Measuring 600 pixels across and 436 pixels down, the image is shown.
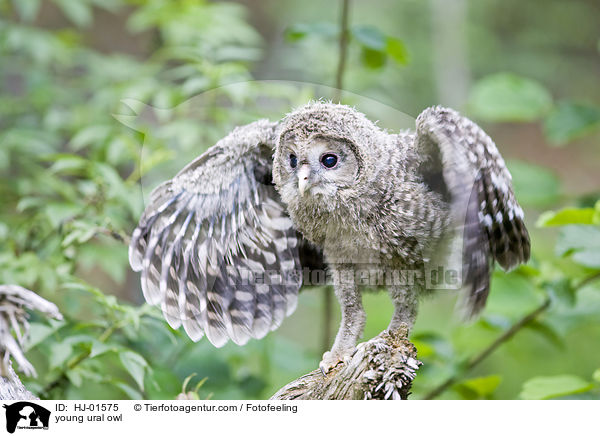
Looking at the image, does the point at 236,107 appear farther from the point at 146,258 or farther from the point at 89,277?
the point at 89,277

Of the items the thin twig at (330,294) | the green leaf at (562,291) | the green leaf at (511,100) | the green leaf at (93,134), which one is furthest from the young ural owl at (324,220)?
the green leaf at (511,100)

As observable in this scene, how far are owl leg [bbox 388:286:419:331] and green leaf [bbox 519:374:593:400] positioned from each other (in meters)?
0.56

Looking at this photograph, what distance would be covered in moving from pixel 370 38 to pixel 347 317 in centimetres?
104

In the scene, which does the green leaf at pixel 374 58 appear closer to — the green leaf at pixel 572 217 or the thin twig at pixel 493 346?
the green leaf at pixel 572 217

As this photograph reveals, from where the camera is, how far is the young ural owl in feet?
4.64

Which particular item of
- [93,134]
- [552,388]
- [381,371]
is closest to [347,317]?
[381,371]

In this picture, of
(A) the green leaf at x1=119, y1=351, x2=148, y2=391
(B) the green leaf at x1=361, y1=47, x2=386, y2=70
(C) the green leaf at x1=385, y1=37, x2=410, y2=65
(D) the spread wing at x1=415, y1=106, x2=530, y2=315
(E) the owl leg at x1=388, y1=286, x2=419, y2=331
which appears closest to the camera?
(D) the spread wing at x1=415, y1=106, x2=530, y2=315

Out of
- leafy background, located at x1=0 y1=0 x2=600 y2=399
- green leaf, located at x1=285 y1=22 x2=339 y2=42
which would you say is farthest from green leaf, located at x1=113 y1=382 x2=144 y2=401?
green leaf, located at x1=285 y1=22 x2=339 y2=42

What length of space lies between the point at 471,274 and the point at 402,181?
0.29m

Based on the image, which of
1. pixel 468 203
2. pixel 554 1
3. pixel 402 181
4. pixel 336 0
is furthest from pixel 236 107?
pixel 554 1

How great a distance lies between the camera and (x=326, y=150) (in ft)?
4.68

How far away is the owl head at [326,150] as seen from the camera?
1426 mm
